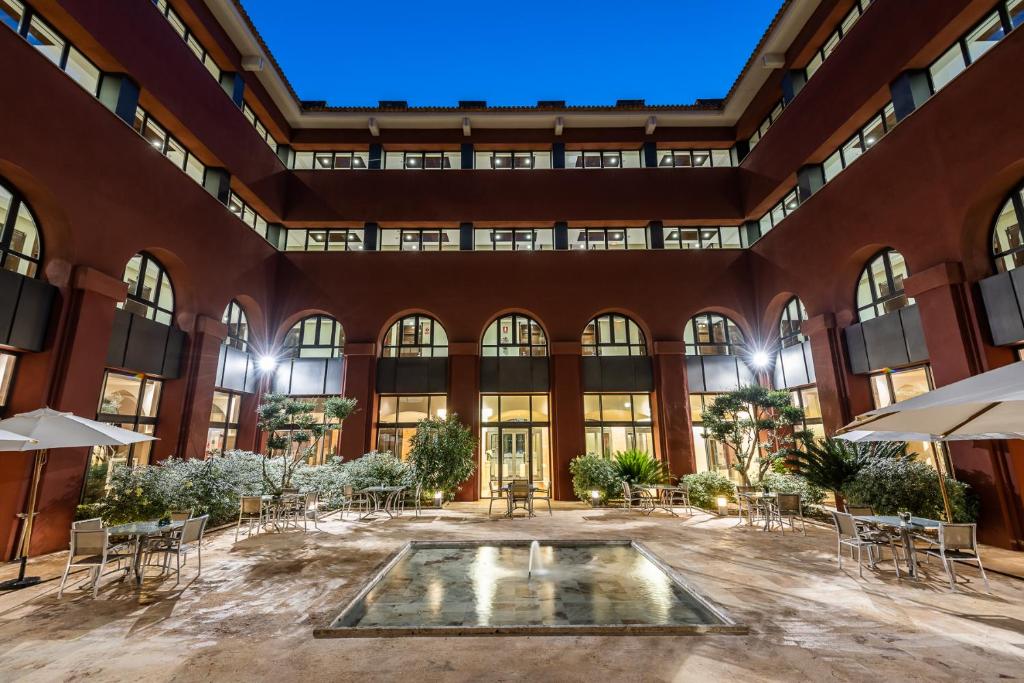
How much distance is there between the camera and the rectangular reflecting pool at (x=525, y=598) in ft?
14.2

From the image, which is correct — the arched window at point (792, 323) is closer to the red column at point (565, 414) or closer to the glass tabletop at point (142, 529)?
the red column at point (565, 414)

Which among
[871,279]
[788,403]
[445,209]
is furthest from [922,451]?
[445,209]

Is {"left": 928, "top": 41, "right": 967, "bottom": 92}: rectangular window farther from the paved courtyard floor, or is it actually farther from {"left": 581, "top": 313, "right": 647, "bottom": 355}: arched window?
the paved courtyard floor

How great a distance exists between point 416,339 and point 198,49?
1082cm

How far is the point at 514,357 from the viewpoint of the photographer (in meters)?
15.6

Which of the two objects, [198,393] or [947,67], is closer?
[947,67]

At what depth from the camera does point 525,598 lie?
540 cm

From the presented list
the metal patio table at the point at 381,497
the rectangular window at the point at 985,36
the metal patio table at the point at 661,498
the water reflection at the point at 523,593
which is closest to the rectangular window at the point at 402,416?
the metal patio table at the point at 381,497

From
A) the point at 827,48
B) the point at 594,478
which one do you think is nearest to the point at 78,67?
the point at 594,478

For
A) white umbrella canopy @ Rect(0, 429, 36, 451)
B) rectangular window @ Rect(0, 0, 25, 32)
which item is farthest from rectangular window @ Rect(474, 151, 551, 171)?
white umbrella canopy @ Rect(0, 429, 36, 451)

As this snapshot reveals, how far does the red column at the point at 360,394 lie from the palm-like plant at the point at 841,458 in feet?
40.5

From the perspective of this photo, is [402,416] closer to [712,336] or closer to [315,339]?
[315,339]

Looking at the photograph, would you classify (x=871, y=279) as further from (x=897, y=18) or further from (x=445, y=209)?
(x=445, y=209)

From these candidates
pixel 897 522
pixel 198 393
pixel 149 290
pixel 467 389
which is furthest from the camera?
pixel 467 389
